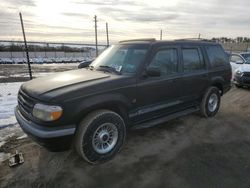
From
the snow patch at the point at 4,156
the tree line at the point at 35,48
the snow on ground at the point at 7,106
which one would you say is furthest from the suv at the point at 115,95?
the tree line at the point at 35,48

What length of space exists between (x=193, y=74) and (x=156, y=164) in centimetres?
231

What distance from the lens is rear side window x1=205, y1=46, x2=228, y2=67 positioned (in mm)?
5592

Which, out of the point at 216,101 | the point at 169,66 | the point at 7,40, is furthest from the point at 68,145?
the point at 7,40

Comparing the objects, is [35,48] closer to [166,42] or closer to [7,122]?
[7,122]

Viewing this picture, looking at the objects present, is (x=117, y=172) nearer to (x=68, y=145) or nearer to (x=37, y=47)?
(x=68, y=145)

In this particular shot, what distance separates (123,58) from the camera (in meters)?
4.36

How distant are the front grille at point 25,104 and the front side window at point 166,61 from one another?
211cm

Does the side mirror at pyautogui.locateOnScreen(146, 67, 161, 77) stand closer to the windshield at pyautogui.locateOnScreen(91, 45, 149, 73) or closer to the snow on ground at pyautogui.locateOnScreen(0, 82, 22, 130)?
the windshield at pyautogui.locateOnScreen(91, 45, 149, 73)

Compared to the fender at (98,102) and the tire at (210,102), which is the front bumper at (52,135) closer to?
the fender at (98,102)

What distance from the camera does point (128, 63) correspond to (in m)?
4.21

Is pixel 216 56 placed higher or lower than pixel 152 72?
higher

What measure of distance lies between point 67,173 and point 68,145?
445 millimetres

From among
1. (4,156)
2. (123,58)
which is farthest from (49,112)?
(123,58)

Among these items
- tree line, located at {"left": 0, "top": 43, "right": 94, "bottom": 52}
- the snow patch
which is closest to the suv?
the snow patch
